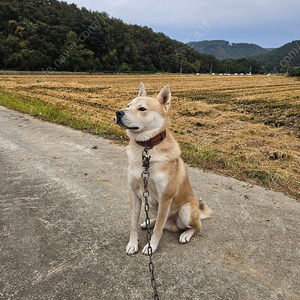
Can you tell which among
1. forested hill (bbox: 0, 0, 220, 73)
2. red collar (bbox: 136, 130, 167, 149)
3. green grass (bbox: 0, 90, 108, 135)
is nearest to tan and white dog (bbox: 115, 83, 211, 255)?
red collar (bbox: 136, 130, 167, 149)

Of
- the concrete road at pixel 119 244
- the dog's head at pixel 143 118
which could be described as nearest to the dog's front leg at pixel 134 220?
the concrete road at pixel 119 244

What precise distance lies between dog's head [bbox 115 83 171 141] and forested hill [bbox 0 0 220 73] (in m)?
65.4

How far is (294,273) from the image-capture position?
7.89 feet

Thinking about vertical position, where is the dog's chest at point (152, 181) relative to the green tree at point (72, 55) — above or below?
below

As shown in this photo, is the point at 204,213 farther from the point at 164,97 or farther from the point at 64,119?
the point at 64,119

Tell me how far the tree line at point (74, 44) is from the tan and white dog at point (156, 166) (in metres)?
64.5

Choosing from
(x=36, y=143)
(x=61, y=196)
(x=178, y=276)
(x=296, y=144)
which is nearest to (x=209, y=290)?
(x=178, y=276)

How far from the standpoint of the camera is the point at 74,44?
2482 inches

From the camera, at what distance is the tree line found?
59688mm

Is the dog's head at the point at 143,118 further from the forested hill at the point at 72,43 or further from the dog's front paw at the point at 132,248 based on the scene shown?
the forested hill at the point at 72,43

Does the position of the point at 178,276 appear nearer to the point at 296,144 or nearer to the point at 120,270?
the point at 120,270

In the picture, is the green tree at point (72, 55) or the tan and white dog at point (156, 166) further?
the green tree at point (72, 55)

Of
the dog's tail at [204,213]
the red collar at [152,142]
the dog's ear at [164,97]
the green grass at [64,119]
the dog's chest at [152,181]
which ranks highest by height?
the dog's ear at [164,97]

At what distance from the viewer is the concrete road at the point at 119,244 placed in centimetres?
219
